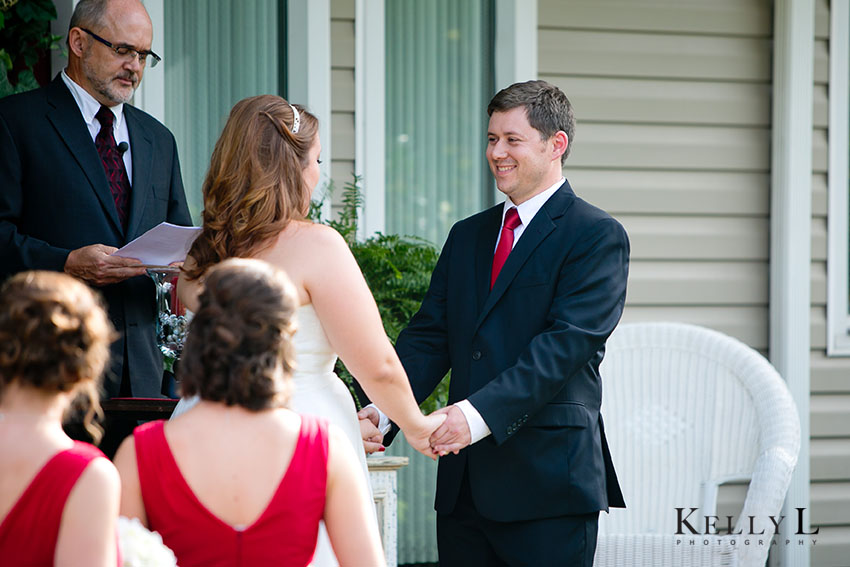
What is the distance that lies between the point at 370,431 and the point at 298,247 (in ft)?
2.38

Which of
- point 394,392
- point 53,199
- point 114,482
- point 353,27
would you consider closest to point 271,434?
point 114,482

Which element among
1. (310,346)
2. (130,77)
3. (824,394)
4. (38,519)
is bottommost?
(824,394)

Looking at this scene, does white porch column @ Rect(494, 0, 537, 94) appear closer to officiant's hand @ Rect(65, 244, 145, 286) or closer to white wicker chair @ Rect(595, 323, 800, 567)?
white wicker chair @ Rect(595, 323, 800, 567)

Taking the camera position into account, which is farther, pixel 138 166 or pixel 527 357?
pixel 138 166

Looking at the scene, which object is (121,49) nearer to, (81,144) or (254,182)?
(81,144)

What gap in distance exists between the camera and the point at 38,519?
1.36 m

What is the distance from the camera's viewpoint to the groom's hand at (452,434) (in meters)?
2.46

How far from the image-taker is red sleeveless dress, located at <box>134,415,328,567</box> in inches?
58.0

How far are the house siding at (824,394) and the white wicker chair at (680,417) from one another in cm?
88

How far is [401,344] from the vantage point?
282cm

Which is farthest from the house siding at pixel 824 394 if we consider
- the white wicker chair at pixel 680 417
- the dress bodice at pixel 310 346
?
the dress bodice at pixel 310 346

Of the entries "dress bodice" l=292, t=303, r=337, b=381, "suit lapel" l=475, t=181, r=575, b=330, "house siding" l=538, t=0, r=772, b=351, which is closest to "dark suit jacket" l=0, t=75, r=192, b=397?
"dress bodice" l=292, t=303, r=337, b=381

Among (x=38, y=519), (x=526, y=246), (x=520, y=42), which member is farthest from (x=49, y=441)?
(x=520, y=42)

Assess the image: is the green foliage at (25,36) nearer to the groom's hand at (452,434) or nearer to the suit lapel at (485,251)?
the suit lapel at (485,251)
